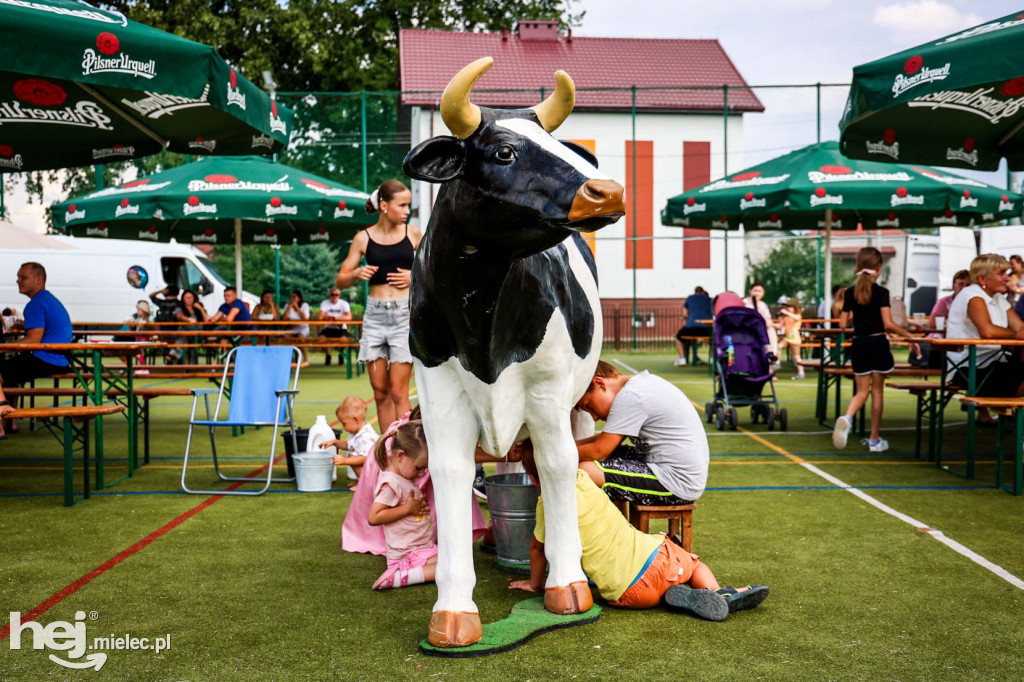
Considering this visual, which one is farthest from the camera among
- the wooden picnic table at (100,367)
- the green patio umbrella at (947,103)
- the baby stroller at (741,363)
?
the baby stroller at (741,363)

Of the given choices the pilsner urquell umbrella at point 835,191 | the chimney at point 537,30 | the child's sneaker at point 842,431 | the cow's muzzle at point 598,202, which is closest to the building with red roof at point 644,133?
the chimney at point 537,30

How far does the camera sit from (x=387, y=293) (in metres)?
6.18

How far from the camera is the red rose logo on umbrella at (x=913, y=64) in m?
5.74

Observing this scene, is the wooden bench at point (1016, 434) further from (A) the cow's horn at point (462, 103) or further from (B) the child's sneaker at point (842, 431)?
(A) the cow's horn at point (462, 103)

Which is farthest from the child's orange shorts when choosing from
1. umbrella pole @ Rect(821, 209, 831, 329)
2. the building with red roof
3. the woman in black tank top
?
the building with red roof

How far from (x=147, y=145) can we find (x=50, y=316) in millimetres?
1622

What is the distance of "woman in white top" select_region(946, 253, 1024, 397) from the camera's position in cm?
704

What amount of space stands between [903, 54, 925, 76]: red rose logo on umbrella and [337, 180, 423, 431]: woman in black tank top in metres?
3.31

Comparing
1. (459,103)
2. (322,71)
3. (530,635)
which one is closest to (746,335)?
(530,635)

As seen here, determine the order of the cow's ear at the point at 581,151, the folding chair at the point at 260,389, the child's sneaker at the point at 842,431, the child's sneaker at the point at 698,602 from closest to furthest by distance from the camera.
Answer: the cow's ear at the point at 581,151 → the child's sneaker at the point at 698,602 → the folding chair at the point at 260,389 → the child's sneaker at the point at 842,431

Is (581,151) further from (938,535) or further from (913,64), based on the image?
(913,64)

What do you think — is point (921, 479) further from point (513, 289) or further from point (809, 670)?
point (513, 289)

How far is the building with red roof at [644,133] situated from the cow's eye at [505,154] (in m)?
20.6

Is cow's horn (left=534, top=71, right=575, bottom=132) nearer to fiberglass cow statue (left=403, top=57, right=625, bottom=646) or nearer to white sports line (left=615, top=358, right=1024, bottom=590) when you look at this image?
fiberglass cow statue (left=403, top=57, right=625, bottom=646)
